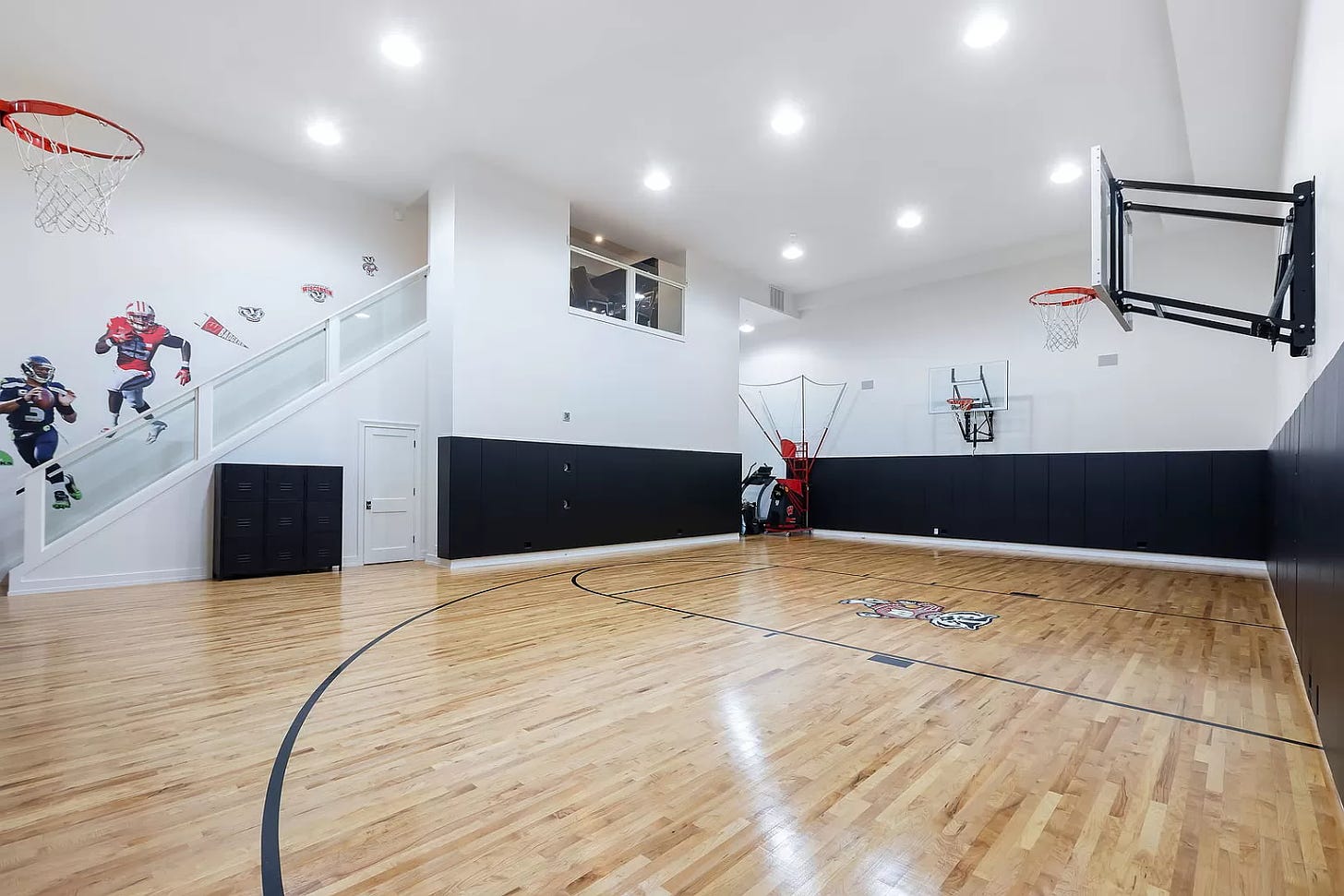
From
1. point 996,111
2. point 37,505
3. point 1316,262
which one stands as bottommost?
point 37,505

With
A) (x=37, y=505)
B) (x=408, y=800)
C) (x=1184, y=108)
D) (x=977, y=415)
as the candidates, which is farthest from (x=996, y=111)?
(x=37, y=505)

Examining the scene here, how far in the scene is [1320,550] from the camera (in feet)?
9.57

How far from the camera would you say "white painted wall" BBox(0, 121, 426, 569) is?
6629mm

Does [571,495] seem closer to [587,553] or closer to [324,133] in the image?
[587,553]

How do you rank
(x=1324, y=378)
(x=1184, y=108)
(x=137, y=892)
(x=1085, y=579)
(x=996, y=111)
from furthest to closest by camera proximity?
(x=1085, y=579) → (x=996, y=111) → (x=1184, y=108) → (x=1324, y=378) → (x=137, y=892)

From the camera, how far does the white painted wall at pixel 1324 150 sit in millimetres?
2861

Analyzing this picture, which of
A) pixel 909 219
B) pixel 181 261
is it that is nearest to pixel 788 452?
pixel 909 219

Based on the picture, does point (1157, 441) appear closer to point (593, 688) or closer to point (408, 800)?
point (593, 688)

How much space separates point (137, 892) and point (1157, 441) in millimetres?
11334

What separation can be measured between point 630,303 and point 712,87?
4051mm

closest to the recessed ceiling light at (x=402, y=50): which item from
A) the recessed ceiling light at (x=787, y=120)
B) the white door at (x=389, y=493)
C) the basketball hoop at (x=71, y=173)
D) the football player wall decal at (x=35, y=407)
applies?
the basketball hoop at (x=71, y=173)

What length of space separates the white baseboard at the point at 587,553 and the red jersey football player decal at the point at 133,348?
3734mm

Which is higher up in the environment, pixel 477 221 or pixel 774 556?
pixel 477 221

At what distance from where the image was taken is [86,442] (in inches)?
244
